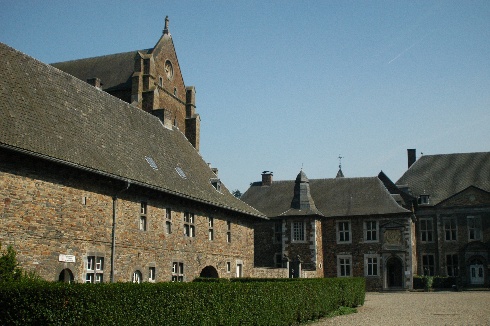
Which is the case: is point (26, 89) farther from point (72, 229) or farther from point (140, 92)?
point (140, 92)

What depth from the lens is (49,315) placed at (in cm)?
1014

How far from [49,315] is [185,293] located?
3.17 metres

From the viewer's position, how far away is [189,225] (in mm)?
26375

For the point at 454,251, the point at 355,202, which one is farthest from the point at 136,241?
the point at 454,251

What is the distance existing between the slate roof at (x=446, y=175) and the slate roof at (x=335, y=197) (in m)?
8.00

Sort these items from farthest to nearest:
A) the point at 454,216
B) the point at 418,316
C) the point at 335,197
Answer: the point at 454,216
the point at 335,197
the point at 418,316

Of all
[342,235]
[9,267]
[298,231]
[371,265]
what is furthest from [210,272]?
[371,265]

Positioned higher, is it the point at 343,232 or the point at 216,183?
the point at 216,183

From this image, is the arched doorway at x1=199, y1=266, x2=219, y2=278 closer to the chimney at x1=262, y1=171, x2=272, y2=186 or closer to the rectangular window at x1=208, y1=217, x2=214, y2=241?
the rectangular window at x1=208, y1=217, x2=214, y2=241

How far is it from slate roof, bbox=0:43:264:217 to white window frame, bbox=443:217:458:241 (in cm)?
2350

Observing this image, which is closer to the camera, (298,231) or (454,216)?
(298,231)

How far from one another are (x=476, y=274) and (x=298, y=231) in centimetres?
1550

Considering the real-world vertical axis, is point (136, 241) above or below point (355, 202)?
below

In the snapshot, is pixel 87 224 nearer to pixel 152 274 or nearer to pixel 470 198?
pixel 152 274
